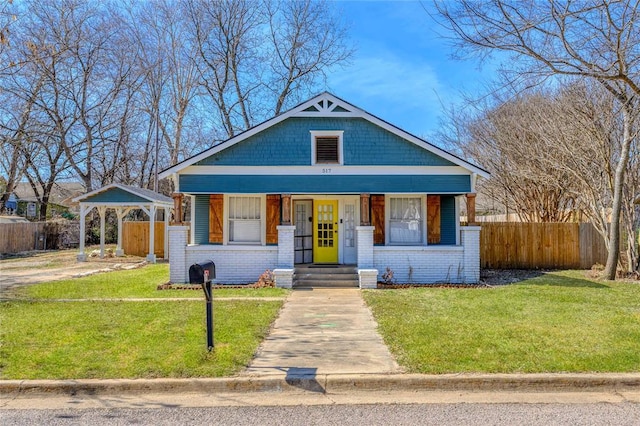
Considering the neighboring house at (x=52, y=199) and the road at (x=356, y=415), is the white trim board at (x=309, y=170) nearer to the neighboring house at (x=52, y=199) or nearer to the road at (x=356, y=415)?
the road at (x=356, y=415)

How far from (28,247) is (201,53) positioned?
15153mm

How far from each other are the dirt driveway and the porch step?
286 inches

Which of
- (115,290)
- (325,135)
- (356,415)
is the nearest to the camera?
(356,415)

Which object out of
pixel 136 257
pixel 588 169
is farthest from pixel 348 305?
pixel 136 257

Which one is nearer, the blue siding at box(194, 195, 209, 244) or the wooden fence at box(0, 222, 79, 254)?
the blue siding at box(194, 195, 209, 244)

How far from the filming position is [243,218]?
1414 cm

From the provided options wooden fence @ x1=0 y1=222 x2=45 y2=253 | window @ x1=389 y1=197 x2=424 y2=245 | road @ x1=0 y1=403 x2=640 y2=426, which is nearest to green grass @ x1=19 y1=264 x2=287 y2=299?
window @ x1=389 y1=197 x2=424 y2=245

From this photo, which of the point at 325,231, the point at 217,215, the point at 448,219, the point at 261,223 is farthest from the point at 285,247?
the point at 448,219

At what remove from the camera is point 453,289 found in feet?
38.3

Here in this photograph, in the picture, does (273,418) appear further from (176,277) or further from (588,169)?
(588,169)

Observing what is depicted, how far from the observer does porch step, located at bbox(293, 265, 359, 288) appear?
12.4 meters

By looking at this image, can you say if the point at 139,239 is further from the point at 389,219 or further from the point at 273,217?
the point at 389,219

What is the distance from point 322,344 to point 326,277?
244 inches

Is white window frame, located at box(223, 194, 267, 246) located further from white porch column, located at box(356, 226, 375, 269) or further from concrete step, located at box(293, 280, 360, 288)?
white porch column, located at box(356, 226, 375, 269)
